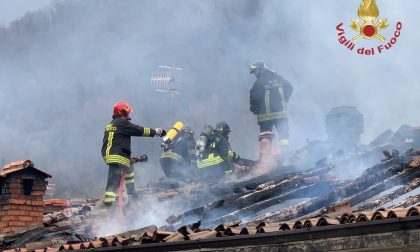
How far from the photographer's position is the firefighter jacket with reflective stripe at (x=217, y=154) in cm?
1959

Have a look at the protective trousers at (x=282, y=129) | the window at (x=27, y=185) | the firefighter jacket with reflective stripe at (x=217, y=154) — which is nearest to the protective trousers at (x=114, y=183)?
the window at (x=27, y=185)

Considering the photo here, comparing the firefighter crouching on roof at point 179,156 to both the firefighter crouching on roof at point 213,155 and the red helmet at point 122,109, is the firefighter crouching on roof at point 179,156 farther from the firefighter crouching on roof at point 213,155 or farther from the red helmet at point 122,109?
the red helmet at point 122,109

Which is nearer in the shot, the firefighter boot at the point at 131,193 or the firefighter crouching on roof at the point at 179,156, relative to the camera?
the firefighter boot at the point at 131,193

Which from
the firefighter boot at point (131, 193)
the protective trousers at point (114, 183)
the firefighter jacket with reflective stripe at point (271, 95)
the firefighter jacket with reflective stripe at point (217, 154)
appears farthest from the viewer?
the firefighter jacket with reflective stripe at point (271, 95)

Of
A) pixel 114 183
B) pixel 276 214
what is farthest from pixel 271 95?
pixel 276 214

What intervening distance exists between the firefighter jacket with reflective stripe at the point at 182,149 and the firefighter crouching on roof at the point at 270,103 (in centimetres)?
165

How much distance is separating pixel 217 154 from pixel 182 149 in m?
0.95

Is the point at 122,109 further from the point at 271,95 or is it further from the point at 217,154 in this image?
the point at 271,95

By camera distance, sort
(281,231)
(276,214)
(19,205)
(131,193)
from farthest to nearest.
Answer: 1. (131,193)
2. (19,205)
3. (276,214)
4. (281,231)

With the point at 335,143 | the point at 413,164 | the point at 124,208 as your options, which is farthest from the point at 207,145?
the point at 413,164

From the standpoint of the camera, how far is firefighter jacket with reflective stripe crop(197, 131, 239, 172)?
1959cm

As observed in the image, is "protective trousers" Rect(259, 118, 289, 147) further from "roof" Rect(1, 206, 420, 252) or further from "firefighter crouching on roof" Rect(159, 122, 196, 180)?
"roof" Rect(1, 206, 420, 252)

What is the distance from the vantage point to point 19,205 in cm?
1547

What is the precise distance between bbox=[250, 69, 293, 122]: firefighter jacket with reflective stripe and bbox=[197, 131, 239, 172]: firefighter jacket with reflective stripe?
3.51 ft
